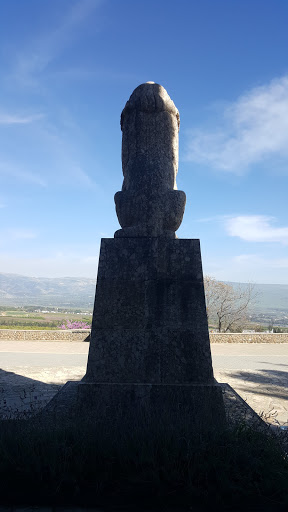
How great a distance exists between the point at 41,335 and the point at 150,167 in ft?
56.0

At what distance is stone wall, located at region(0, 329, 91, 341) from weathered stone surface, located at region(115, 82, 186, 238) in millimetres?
15964

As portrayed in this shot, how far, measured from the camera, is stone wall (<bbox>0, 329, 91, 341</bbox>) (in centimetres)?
1950

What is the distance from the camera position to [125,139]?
16.0 feet

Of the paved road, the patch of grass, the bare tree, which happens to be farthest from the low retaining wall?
the patch of grass

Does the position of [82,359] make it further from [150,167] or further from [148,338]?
[150,167]

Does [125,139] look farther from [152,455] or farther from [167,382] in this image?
[152,455]

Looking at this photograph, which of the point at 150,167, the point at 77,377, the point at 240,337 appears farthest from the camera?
the point at 240,337

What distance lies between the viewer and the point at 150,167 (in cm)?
449

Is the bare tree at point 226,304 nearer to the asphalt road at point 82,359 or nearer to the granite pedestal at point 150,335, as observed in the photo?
the asphalt road at point 82,359

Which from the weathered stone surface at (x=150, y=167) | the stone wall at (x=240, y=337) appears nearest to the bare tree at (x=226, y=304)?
the stone wall at (x=240, y=337)

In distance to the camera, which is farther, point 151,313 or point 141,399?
point 151,313

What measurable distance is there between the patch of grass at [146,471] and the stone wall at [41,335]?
17.5m

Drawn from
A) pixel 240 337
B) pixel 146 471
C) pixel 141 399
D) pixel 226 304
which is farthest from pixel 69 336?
pixel 146 471

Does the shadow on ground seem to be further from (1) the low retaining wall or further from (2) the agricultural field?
(2) the agricultural field
